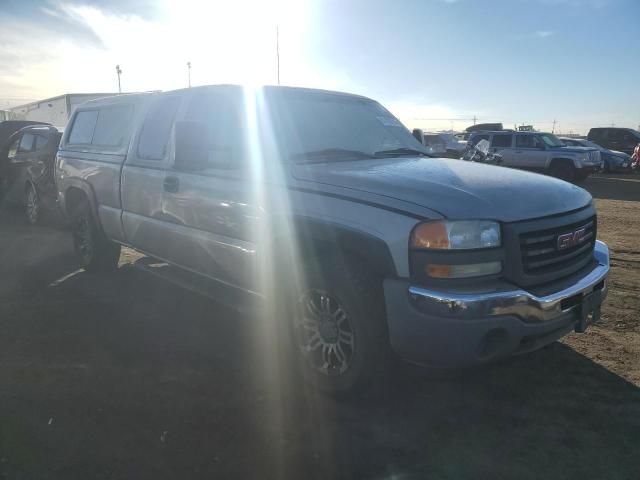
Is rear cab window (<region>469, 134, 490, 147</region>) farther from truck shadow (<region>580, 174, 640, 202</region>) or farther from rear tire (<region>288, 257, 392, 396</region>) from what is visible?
rear tire (<region>288, 257, 392, 396</region>)

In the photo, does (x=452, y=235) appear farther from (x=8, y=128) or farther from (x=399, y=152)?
(x=8, y=128)

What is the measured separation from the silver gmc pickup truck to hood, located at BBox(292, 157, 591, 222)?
0.01 metres

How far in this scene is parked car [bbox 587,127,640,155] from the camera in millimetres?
24578

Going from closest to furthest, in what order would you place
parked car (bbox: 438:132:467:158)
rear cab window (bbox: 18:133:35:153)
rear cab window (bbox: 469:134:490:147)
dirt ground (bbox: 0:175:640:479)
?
dirt ground (bbox: 0:175:640:479) < rear cab window (bbox: 18:133:35:153) < rear cab window (bbox: 469:134:490:147) < parked car (bbox: 438:132:467:158)

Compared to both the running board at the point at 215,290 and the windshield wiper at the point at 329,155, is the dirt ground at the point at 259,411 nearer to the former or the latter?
the running board at the point at 215,290

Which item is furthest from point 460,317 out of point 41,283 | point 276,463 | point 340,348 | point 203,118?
point 41,283

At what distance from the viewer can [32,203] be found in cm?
925

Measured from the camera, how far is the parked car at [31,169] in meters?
8.91

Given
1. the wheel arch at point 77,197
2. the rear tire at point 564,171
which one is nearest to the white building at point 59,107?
the wheel arch at point 77,197

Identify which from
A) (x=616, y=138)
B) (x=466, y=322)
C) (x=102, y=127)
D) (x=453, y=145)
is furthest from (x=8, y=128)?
(x=616, y=138)

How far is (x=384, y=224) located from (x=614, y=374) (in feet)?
6.84

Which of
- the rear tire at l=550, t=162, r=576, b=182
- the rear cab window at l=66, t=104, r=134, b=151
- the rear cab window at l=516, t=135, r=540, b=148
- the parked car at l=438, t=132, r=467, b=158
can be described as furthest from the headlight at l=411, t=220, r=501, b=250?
the parked car at l=438, t=132, r=467, b=158

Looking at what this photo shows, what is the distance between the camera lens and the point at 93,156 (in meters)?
5.63

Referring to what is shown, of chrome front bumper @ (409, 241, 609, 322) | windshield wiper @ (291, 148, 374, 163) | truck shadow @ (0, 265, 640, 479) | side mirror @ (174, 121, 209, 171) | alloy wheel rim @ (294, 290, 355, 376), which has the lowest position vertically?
truck shadow @ (0, 265, 640, 479)
